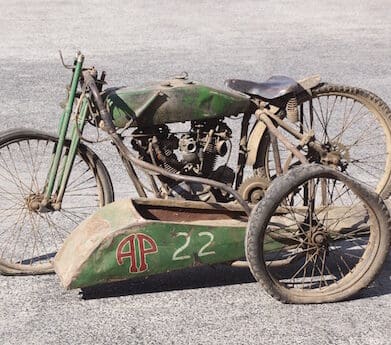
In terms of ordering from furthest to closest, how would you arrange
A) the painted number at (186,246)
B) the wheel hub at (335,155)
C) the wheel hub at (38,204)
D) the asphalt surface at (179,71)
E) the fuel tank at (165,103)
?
the wheel hub at (335,155), the wheel hub at (38,204), the fuel tank at (165,103), the painted number at (186,246), the asphalt surface at (179,71)

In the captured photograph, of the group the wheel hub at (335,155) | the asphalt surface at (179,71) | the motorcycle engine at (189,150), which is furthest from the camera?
the wheel hub at (335,155)

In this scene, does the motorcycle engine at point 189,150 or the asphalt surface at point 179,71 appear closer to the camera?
the asphalt surface at point 179,71

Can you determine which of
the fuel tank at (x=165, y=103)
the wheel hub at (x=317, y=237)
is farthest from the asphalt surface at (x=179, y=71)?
the fuel tank at (x=165, y=103)

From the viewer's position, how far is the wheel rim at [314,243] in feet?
17.4

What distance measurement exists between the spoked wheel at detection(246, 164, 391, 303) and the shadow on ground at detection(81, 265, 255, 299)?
241mm

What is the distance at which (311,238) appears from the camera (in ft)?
17.6

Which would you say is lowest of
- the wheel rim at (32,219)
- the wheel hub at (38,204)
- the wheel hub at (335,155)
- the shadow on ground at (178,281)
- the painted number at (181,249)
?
the shadow on ground at (178,281)

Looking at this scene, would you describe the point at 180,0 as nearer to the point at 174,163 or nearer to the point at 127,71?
the point at 127,71

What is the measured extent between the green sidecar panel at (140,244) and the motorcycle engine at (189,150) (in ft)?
0.68

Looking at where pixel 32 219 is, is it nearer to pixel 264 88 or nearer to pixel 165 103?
pixel 165 103

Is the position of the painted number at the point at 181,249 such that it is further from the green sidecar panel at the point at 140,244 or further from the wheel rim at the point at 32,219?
the wheel rim at the point at 32,219

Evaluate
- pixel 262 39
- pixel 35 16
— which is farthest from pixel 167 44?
pixel 35 16

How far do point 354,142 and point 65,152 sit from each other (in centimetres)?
264

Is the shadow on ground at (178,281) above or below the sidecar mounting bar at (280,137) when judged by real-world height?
below
